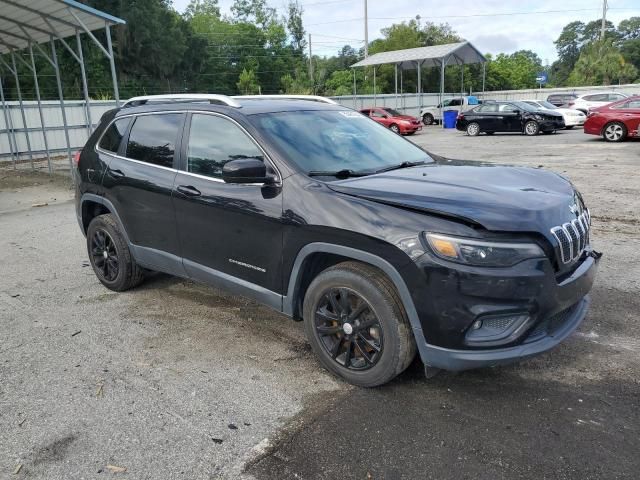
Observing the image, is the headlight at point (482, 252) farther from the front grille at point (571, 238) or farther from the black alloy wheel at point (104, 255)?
the black alloy wheel at point (104, 255)

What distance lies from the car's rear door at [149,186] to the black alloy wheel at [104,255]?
1.26ft

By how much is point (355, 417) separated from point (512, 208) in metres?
1.47

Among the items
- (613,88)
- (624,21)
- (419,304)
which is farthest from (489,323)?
(624,21)

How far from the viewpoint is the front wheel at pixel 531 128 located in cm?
2245

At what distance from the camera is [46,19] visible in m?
12.1

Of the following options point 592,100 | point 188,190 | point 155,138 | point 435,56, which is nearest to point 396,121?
point 435,56

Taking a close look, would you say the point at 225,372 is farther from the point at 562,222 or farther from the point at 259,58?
the point at 259,58

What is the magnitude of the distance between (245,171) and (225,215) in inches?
21.8

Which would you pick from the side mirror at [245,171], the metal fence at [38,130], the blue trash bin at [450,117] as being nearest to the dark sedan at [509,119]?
the blue trash bin at [450,117]

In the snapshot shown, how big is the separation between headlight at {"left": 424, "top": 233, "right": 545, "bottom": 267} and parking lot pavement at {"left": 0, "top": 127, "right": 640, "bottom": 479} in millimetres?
920

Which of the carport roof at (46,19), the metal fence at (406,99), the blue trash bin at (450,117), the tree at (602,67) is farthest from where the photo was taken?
the tree at (602,67)

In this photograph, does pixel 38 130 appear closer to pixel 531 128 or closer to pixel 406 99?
pixel 531 128

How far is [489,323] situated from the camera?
2891mm

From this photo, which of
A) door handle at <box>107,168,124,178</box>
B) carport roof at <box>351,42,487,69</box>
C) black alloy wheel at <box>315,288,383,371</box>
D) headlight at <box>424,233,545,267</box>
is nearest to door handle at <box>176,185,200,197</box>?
door handle at <box>107,168,124,178</box>
